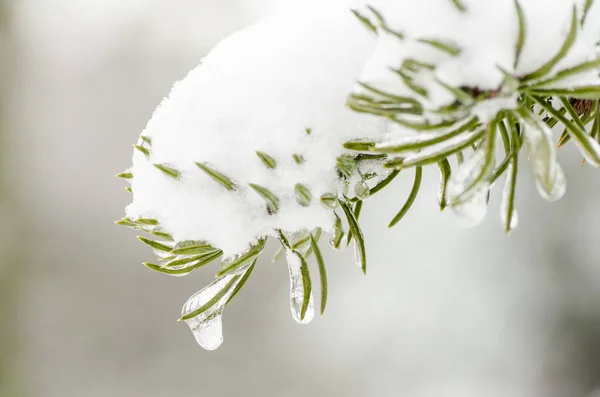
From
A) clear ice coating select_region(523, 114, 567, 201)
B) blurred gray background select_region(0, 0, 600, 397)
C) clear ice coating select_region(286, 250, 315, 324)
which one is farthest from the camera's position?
blurred gray background select_region(0, 0, 600, 397)

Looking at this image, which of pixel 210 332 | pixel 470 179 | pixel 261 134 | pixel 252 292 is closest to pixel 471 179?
pixel 470 179

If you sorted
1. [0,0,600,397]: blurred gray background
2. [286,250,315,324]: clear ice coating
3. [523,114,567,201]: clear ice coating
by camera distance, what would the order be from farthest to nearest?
[0,0,600,397]: blurred gray background → [286,250,315,324]: clear ice coating → [523,114,567,201]: clear ice coating

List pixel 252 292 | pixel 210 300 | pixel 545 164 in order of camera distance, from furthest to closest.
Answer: pixel 252 292, pixel 210 300, pixel 545 164

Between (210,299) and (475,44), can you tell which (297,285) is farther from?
(475,44)

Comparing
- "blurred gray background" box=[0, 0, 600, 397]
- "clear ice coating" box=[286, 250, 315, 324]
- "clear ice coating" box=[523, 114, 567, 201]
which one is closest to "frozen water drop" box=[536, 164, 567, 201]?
"clear ice coating" box=[523, 114, 567, 201]

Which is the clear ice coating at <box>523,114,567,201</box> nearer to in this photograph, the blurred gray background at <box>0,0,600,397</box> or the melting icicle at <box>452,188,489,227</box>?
the melting icicle at <box>452,188,489,227</box>

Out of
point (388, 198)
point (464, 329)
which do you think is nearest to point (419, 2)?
point (388, 198)
